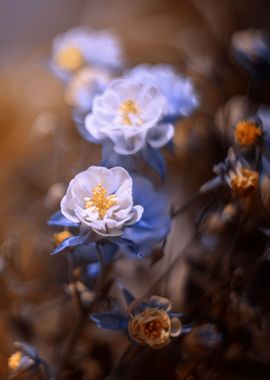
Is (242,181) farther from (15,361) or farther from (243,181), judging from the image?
(15,361)

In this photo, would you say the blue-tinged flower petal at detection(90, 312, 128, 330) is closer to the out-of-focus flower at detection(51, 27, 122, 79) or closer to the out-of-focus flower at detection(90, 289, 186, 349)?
the out-of-focus flower at detection(90, 289, 186, 349)

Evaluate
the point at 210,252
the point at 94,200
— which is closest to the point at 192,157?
the point at 210,252

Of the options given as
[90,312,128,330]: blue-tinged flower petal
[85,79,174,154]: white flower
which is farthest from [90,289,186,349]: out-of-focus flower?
[85,79,174,154]: white flower

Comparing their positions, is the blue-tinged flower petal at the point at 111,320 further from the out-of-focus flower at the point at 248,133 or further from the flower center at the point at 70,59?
the flower center at the point at 70,59

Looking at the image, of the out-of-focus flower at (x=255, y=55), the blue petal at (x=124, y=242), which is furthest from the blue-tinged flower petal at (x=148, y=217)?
the out-of-focus flower at (x=255, y=55)

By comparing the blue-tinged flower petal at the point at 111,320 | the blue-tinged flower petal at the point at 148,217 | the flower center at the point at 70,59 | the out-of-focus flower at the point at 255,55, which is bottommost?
the blue-tinged flower petal at the point at 111,320
